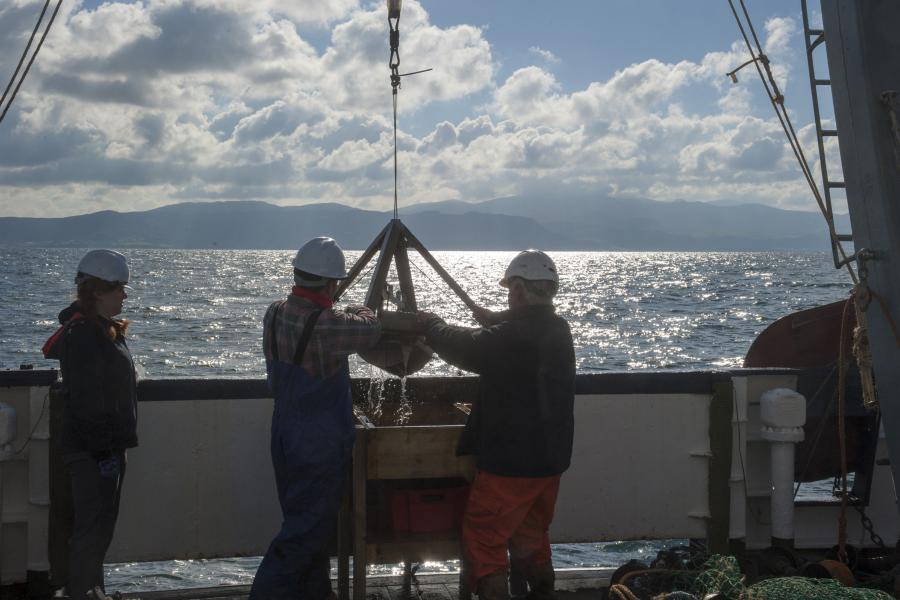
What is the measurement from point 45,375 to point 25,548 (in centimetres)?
104

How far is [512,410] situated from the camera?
4.30 meters

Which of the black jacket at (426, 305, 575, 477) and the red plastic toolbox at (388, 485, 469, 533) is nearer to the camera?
the black jacket at (426, 305, 575, 477)

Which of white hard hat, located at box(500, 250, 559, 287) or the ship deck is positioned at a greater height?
white hard hat, located at box(500, 250, 559, 287)

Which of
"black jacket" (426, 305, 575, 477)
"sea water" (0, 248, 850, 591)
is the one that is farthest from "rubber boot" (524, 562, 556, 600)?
"sea water" (0, 248, 850, 591)

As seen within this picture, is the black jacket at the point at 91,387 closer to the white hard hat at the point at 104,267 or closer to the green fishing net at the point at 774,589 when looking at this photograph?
the white hard hat at the point at 104,267

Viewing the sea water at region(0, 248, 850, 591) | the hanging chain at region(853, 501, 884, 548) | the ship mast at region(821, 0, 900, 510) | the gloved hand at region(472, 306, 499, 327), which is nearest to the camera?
the gloved hand at region(472, 306, 499, 327)

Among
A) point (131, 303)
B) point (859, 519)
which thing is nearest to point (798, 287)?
point (131, 303)

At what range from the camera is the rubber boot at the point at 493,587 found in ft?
14.2

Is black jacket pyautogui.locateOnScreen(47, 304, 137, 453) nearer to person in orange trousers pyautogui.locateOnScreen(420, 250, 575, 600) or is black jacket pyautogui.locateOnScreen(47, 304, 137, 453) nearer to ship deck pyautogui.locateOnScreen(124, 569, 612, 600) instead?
ship deck pyautogui.locateOnScreen(124, 569, 612, 600)

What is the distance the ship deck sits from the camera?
5262mm

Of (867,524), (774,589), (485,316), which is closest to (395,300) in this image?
(485,316)

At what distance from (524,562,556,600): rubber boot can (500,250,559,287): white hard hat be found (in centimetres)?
148

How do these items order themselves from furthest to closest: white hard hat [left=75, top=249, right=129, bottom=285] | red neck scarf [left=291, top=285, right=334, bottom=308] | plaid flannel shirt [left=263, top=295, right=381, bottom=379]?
white hard hat [left=75, top=249, right=129, bottom=285], red neck scarf [left=291, top=285, right=334, bottom=308], plaid flannel shirt [left=263, top=295, right=381, bottom=379]

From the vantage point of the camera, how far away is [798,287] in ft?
257
